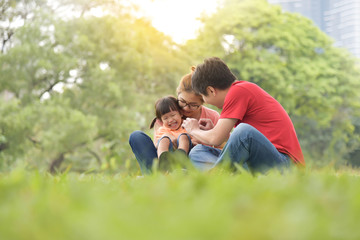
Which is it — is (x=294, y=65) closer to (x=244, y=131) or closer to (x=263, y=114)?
(x=263, y=114)

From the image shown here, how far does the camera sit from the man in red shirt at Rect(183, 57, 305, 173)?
111 inches

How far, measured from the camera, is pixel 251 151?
9.30ft

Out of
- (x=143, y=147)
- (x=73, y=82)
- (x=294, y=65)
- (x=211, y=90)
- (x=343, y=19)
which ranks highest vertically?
(x=211, y=90)

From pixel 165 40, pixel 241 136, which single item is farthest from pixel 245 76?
pixel 241 136

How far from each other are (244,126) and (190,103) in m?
1.26

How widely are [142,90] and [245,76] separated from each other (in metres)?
5.37

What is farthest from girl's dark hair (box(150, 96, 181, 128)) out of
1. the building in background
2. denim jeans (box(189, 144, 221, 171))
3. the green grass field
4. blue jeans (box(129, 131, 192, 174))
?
the building in background

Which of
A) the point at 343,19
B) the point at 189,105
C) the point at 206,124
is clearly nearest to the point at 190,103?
the point at 189,105

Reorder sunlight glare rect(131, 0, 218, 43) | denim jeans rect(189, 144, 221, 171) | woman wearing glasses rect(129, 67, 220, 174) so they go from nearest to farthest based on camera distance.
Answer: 1. denim jeans rect(189, 144, 221, 171)
2. woman wearing glasses rect(129, 67, 220, 174)
3. sunlight glare rect(131, 0, 218, 43)

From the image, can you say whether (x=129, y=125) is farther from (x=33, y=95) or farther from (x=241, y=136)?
(x=241, y=136)

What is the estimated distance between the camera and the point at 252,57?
71.5ft

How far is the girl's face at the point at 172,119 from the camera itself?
4.15 m

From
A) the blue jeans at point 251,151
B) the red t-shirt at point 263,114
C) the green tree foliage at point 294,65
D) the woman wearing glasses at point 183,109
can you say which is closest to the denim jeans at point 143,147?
the woman wearing glasses at point 183,109

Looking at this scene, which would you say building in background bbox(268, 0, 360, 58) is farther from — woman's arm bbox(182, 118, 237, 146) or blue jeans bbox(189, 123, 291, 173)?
blue jeans bbox(189, 123, 291, 173)
